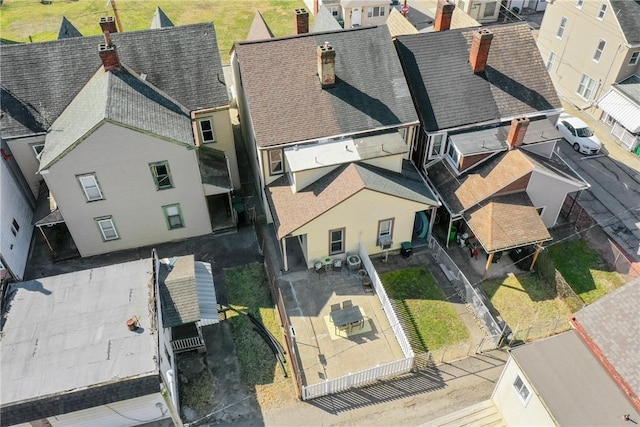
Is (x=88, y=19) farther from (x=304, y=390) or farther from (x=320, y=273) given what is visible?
(x=304, y=390)

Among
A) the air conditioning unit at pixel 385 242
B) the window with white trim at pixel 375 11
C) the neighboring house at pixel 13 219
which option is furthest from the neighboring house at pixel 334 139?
the window with white trim at pixel 375 11

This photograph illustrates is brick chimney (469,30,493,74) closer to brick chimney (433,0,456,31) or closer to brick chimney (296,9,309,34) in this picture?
brick chimney (433,0,456,31)

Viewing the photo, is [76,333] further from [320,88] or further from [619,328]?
[619,328]

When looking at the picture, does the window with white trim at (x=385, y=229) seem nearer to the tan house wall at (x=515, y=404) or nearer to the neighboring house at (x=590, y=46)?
the tan house wall at (x=515, y=404)

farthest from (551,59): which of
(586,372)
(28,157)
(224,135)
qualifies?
(28,157)

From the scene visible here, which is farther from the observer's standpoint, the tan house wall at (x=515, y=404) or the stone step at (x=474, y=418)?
the stone step at (x=474, y=418)

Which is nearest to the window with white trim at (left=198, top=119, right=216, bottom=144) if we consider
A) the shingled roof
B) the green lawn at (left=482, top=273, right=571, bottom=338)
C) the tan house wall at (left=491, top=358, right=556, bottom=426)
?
the shingled roof
